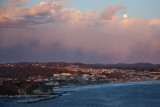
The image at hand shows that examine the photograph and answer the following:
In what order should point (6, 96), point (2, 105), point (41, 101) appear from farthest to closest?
point (6, 96), point (41, 101), point (2, 105)

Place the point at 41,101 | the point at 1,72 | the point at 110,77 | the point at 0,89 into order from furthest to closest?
the point at 110,77
the point at 1,72
the point at 0,89
the point at 41,101

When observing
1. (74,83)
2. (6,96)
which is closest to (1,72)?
(74,83)

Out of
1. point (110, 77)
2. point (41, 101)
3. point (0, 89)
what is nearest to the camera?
point (41, 101)

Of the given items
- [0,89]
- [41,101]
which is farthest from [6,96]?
[41,101]

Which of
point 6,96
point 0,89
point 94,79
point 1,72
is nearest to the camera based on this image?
point 6,96

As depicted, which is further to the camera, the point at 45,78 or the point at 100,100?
the point at 45,78

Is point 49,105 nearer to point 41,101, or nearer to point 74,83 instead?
point 41,101

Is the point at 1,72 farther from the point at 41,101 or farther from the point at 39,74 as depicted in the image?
the point at 41,101

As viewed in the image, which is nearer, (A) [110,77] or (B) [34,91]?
(B) [34,91]

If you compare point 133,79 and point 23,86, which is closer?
point 23,86
